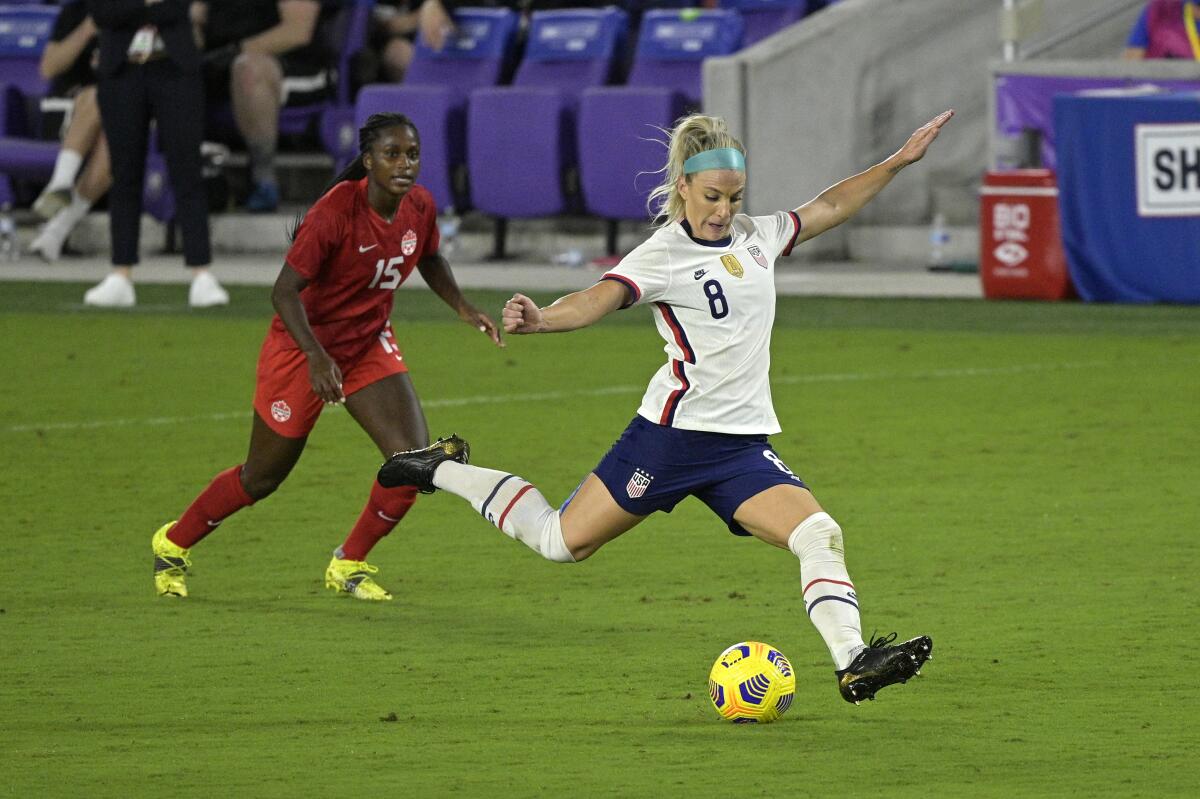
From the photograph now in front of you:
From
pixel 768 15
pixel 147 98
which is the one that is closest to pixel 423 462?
pixel 147 98

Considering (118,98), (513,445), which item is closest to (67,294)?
(118,98)

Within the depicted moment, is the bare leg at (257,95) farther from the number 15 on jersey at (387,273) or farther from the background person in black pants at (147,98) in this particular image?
the number 15 on jersey at (387,273)

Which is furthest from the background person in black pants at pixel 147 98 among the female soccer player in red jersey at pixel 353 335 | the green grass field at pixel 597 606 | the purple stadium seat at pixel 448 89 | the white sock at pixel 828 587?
the white sock at pixel 828 587

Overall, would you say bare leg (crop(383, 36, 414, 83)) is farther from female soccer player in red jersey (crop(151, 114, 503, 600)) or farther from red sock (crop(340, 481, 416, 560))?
red sock (crop(340, 481, 416, 560))

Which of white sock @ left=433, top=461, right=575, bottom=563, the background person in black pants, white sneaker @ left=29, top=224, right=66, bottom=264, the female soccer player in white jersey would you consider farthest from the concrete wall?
the female soccer player in white jersey

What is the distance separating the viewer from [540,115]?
70.6 feet

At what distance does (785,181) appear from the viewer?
21.5 metres

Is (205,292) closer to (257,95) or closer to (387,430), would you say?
(257,95)

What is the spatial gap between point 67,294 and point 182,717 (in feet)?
44.5

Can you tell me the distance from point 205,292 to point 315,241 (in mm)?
10469

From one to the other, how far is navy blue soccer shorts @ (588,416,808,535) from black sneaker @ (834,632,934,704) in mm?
650

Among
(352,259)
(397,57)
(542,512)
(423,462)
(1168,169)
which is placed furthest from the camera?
(397,57)

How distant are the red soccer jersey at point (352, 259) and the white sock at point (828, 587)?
7.10 feet

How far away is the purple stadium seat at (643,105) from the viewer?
20938 millimetres
